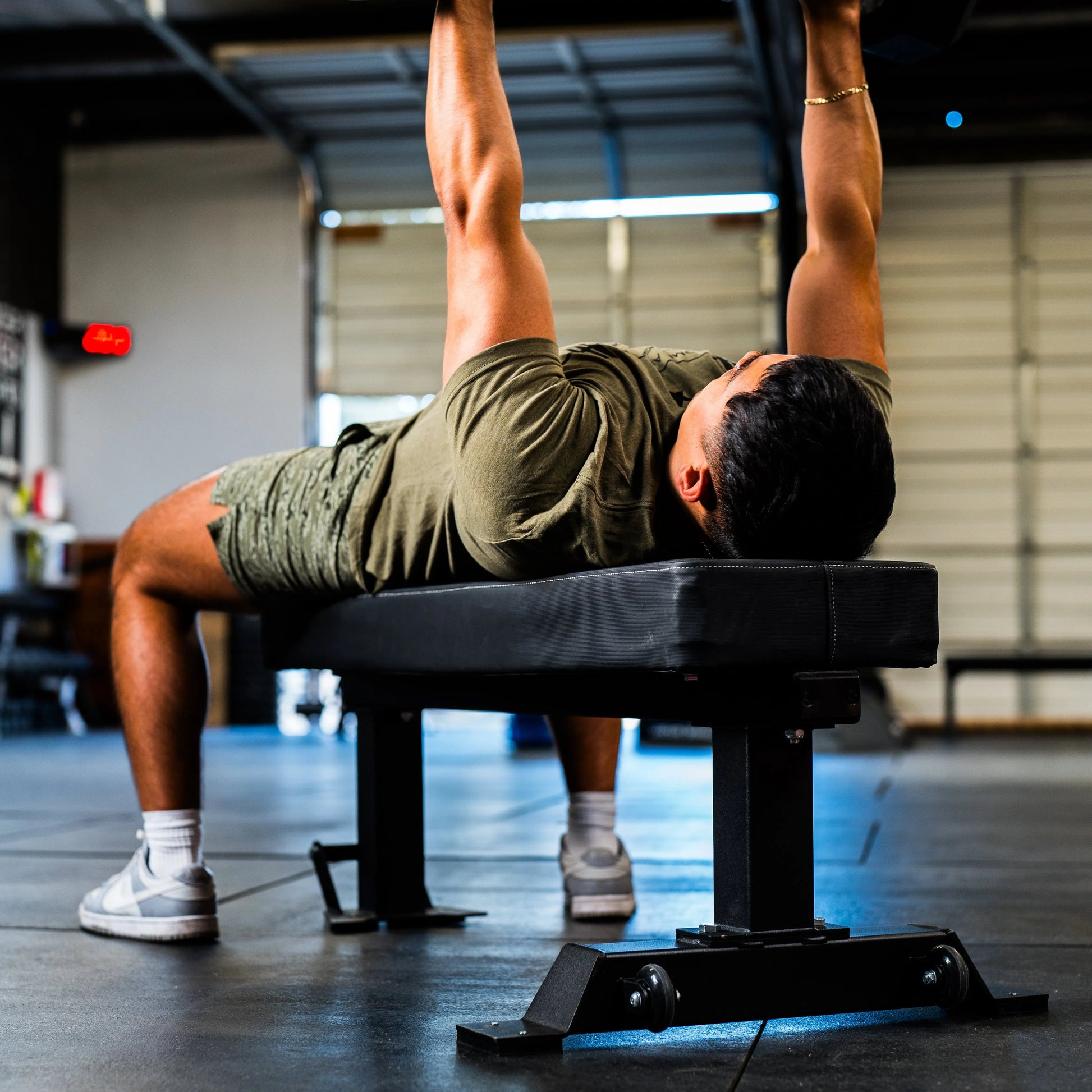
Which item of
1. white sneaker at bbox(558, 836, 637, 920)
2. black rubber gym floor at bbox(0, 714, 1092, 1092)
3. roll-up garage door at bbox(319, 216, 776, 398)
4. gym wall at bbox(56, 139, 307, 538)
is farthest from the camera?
gym wall at bbox(56, 139, 307, 538)

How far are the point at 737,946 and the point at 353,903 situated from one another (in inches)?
39.4

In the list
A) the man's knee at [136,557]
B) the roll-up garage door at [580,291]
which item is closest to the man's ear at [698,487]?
the man's knee at [136,557]

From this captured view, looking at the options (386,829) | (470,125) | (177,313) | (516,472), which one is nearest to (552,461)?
(516,472)

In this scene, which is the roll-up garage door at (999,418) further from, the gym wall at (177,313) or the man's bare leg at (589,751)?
the man's bare leg at (589,751)

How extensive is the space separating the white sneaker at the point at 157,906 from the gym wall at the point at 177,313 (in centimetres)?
787

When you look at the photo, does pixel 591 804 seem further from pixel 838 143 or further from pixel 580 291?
pixel 580 291

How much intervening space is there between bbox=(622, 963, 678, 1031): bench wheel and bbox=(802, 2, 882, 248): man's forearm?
0.90m

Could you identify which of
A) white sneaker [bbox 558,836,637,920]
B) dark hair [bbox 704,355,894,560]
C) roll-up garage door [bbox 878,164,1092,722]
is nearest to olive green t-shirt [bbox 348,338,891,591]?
dark hair [bbox 704,355,894,560]

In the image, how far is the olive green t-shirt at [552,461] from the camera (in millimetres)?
1323

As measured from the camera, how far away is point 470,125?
4.67 feet

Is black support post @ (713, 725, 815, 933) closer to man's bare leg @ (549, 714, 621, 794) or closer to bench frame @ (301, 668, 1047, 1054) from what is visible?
bench frame @ (301, 668, 1047, 1054)

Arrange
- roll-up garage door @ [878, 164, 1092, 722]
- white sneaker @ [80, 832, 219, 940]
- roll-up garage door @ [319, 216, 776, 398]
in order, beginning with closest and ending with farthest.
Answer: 1. white sneaker @ [80, 832, 219, 940]
2. roll-up garage door @ [878, 164, 1092, 722]
3. roll-up garage door @ [319, 216, 776, 398]

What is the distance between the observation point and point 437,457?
1527mm

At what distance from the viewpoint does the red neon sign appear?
9656 mm
